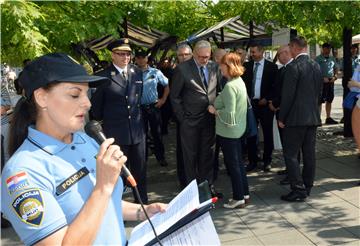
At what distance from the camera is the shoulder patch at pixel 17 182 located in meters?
1.30

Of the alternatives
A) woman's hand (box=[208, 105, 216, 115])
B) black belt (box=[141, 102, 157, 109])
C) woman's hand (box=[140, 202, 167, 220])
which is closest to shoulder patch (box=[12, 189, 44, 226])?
woman's hand (box=[140, 202, 167, 220])

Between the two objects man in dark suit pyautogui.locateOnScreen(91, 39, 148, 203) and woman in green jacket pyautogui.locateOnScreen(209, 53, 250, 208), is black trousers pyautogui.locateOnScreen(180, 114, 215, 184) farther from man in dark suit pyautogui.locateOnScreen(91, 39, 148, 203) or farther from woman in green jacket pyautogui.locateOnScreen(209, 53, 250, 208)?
man in dark suit pyautogui.locateOnScreen(91, 39, 148, 203)

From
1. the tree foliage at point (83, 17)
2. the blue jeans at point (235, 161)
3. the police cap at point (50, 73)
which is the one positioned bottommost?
the blue jeans at point (235, 161)

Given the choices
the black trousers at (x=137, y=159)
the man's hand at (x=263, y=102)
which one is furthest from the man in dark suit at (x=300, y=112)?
the black trousers at (x=137, y=159)

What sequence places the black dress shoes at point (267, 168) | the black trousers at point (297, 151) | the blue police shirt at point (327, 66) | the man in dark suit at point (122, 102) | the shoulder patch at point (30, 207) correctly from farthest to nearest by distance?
1. the blue police shirt at point (327, 66)
2. the black dress shoes at point (267, 168)
3. the black trousers at point (297, 151)
4. the man in dark suit at point (122, 102)
5. the shoulder patch at point (30, 207)

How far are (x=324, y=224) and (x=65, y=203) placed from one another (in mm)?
3561

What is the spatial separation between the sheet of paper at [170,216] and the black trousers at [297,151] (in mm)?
3476

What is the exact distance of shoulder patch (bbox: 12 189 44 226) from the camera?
1293mm

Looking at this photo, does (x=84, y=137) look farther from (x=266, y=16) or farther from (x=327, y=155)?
(x=327, y=155)

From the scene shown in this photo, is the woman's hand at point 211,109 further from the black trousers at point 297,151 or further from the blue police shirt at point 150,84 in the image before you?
the blue police shirt at point 150,84

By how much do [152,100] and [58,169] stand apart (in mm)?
5856

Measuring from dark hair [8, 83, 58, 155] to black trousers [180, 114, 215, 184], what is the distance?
353cm

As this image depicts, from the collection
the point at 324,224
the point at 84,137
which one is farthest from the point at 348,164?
the point at 84,137

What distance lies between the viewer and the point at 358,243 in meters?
3.75
